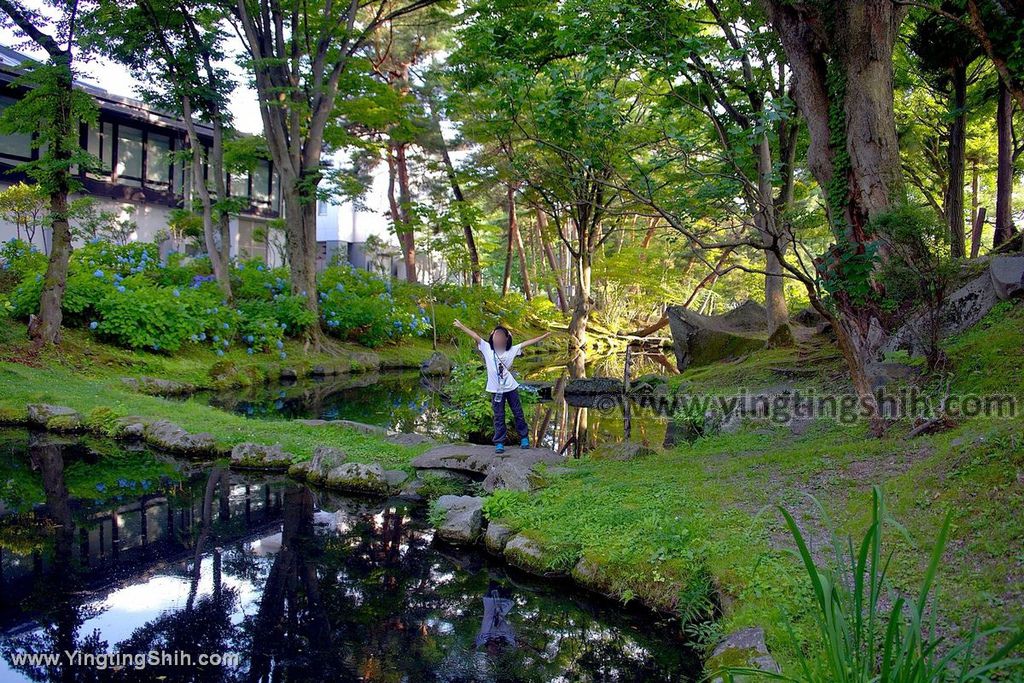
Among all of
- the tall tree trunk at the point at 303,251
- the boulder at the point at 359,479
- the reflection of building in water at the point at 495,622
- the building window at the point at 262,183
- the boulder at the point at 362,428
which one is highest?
the building window at the point at 262,183

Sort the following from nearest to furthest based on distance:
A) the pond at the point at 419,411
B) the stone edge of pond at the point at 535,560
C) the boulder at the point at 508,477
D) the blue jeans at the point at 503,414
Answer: the stone edge of pond at the point at 535,560
the boulder at the point at 508,477
the blue jeans at the point at 503,414
the pond at the point at 419,411

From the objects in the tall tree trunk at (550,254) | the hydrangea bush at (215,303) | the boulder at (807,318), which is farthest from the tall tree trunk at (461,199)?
the boulder at (807,318)

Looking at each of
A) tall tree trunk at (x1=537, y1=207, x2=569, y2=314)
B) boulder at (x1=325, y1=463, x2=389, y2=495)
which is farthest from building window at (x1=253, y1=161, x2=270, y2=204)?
boulder at (x1=325, y1=463, x2=389, y2=495)

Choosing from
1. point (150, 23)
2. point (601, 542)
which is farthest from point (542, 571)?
point (150, 23)

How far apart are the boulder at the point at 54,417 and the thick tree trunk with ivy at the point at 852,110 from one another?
30.8 feet

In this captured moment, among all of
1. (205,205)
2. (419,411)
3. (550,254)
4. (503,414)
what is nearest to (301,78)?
(205,205)

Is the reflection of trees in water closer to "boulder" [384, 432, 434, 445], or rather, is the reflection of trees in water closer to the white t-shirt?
"boulder" [384, 432, 434, 445]

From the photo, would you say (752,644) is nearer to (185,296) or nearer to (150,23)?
(185,296)

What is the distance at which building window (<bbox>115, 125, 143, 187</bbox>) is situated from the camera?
24828 mm

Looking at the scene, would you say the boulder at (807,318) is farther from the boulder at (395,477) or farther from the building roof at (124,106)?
the building roof at (124,106)

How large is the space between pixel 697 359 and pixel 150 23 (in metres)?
13.2

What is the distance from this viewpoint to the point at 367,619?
179 inches

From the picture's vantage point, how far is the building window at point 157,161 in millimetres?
25600

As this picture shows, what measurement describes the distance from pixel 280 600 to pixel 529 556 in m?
1.80
